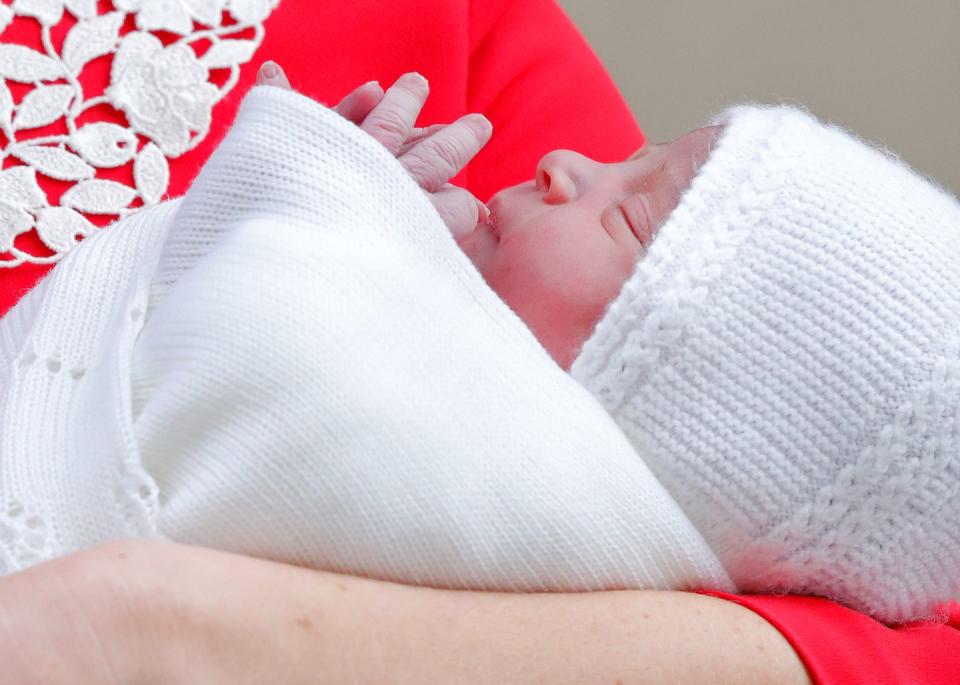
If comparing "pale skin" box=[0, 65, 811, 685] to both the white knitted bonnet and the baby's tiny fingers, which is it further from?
the baby's tiny fingers

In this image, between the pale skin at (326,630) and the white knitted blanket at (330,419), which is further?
the white knitted blanket at (330,419)

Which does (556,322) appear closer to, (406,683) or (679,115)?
(406,683)

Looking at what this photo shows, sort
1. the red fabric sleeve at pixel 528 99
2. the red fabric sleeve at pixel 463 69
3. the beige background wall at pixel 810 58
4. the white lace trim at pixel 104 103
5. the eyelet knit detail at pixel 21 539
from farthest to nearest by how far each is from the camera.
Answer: the beige background wall at pixel 810 58 → the red fabric sleeve at pixel 528 99 → the red fabric sleeve at pixel 463 69 → the white lace trim at pixel 104 103 → the eyelet knit detail at pixel 21 539

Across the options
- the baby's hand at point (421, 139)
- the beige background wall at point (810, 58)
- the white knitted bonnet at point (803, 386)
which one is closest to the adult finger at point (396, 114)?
the baby's hand at point (421, 139)

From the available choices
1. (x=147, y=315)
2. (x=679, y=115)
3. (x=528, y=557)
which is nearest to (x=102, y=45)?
(x=147, y=315)

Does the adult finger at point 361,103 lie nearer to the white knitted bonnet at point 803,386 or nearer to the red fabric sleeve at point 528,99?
the white knitted bonnet at point 803,386

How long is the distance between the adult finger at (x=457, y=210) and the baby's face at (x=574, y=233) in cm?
3

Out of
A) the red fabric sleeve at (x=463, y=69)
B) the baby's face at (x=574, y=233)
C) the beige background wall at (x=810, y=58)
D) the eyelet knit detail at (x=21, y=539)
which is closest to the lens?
the eyelet knit detail at (x=21, y=539)

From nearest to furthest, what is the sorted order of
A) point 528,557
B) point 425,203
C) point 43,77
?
point 528,557 < point 425,203 < point 43,77

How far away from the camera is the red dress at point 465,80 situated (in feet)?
2.80

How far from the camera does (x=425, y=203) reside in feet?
2.47

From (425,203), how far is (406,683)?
36cm

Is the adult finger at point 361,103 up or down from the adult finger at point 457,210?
up

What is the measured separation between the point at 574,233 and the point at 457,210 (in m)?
0.10
